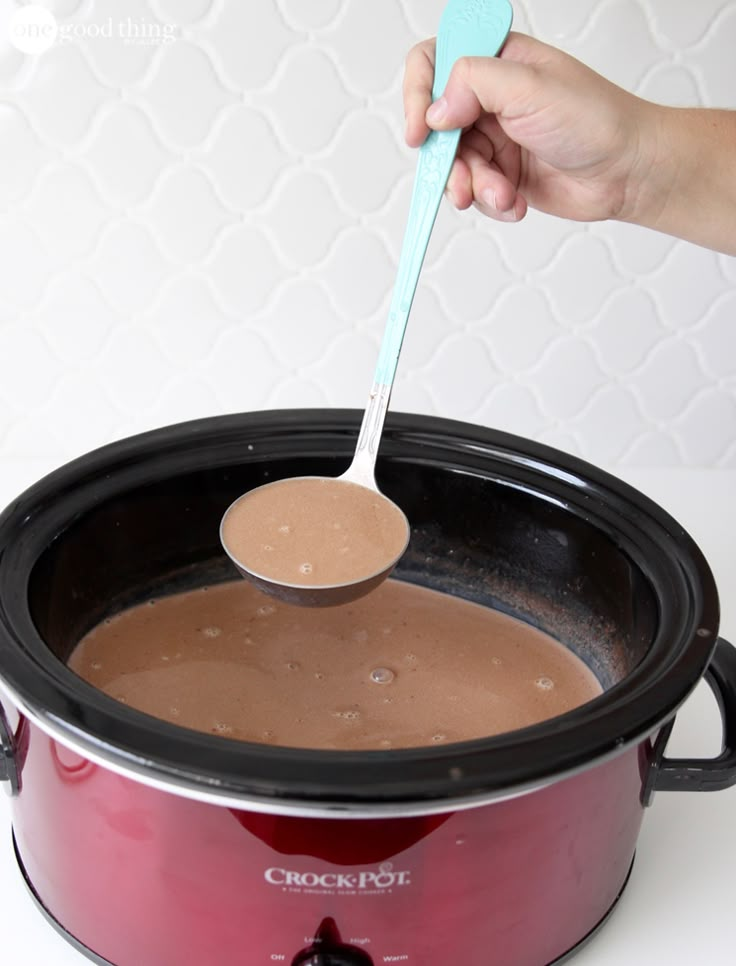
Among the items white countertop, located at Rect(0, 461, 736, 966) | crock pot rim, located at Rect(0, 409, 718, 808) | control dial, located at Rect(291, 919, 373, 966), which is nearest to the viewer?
crock pot rim, located at Rect(0, 409, 718, 808)

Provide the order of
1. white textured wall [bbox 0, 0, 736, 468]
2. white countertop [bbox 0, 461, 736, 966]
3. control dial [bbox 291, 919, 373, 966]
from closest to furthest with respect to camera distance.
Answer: control dial [bbox 291, 919, 373, 966]
white countertop [bbox 0, 461, 736, 966]
white textured wall [bbox 0, 0, 736, 468]

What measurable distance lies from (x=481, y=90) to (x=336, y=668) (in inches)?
21.3

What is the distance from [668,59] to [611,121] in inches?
15.3

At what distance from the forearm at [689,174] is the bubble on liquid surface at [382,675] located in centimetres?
51

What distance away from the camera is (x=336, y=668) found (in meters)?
1.10

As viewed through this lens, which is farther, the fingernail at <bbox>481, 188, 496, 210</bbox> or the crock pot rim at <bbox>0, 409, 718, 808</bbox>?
the fingernail at <bbox>481, 188, 496, 210</bbox>

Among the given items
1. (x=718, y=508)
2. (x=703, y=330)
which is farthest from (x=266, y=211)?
(x=718, y=508)

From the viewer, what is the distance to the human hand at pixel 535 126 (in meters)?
0.96

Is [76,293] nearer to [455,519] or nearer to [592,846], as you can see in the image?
[455,519]

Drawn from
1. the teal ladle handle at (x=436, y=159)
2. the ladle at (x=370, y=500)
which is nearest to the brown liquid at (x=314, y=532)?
the ladle at (x=370, y=500)

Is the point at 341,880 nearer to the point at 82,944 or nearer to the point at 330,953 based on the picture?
the point at 330,953

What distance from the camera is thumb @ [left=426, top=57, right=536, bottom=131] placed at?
941 millimetres

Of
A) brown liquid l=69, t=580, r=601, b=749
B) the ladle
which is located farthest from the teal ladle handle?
brown liquid l=69, t=580, r=601, b=749

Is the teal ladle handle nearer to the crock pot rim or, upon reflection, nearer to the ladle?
the ladle
